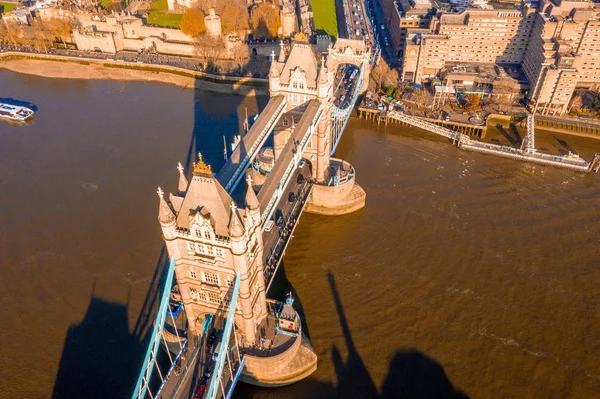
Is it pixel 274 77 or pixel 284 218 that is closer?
pixel 284 218

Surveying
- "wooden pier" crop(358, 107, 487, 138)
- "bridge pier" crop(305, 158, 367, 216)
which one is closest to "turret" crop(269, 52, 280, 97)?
"bridge pier" crop(305, 158, 367, 216)

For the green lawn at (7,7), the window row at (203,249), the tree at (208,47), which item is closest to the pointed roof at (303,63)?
the window row at (203,249)

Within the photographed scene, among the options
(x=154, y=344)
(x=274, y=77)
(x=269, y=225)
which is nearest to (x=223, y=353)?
(x=154, y=344)

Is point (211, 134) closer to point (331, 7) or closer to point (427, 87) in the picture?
point (427, 87)

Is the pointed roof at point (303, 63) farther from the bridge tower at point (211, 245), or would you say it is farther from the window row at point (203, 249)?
the window row at point (203, 249)

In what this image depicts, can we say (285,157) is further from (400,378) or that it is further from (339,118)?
(400,378)

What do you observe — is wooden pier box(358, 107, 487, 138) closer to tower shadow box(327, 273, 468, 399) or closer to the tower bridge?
the tower bridge

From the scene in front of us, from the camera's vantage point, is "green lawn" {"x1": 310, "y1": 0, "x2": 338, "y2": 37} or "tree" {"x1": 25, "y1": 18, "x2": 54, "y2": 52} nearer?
"tree" {"x1": 25, "y1": 18, "x2": 54, "y2": 52}

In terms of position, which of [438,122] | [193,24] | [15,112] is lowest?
[438,122]
